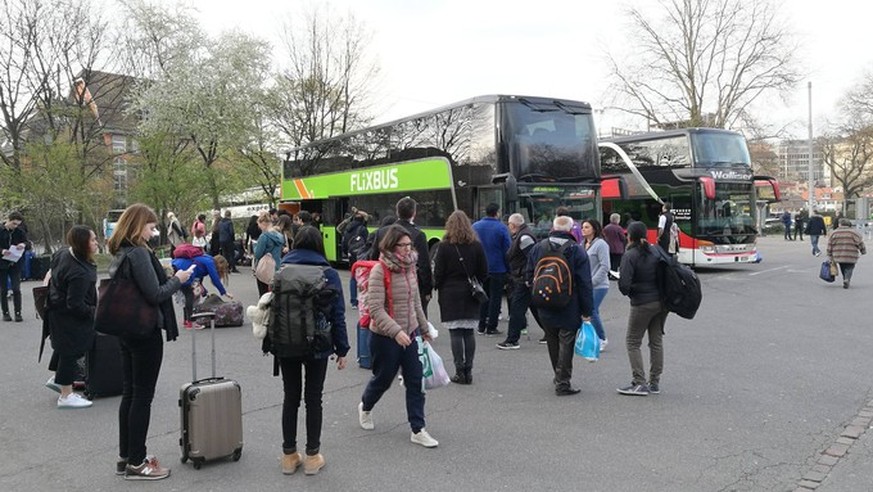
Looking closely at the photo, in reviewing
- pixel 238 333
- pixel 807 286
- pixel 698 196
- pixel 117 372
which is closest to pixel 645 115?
pixel 698 196

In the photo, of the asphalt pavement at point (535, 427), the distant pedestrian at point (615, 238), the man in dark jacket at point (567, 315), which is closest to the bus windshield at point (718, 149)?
the distant pedestrian at point (615, 238)

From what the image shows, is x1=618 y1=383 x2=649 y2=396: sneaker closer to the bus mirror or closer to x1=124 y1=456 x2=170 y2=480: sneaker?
x1=124 y1=456 x2=170 y2=480: sneaker

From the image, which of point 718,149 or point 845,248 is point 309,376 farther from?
point 718,149

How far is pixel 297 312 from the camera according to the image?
4.23m

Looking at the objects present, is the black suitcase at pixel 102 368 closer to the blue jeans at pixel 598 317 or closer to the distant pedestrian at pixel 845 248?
the blue jeans at pixel 598 317

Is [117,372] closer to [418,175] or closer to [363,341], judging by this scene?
[363,341]

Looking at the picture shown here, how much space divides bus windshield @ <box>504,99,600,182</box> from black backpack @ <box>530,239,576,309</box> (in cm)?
701

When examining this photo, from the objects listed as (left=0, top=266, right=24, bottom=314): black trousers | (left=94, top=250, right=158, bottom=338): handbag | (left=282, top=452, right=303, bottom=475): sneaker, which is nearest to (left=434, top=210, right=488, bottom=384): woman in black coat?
(left=282, top=452, right=303, bottom=475): sneaker

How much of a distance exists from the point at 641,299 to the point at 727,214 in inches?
521

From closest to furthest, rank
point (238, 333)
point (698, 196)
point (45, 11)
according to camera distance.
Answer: point (238, 333) → point (698, 196) → point (45, 11)

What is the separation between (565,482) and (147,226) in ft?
10.7

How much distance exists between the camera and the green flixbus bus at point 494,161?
43.3ft

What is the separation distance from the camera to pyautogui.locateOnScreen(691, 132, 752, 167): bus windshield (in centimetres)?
1791

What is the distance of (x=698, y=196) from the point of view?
1758cm
